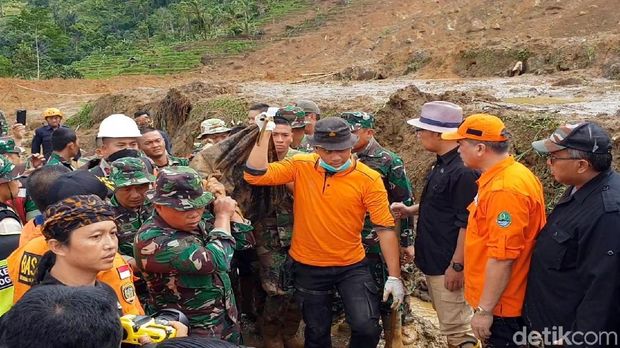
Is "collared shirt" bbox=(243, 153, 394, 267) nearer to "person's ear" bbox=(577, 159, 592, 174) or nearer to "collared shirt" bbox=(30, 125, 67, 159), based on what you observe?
"person's ear" bbox=(577, 159, 592, 174)

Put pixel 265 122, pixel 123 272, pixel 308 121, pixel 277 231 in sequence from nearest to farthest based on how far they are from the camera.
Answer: pixel 123 272, pixel 265 122, pixel 277 231, pixel 308 121

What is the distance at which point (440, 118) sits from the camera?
3.80 meters

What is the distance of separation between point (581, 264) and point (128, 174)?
245cm

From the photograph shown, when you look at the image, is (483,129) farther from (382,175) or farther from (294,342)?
(294,342)

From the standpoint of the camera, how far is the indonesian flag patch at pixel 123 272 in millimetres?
2545

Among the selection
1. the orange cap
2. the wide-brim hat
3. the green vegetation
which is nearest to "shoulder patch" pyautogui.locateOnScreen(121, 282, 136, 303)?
the orange cap

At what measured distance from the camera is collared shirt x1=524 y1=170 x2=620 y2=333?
2621 mm

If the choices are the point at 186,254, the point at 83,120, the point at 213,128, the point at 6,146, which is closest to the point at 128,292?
the point at 186,254

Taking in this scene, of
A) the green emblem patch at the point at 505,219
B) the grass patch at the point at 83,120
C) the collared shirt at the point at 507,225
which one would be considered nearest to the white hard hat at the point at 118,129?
the collared shirt at the point at 507,225

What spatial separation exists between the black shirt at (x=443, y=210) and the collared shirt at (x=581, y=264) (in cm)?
66

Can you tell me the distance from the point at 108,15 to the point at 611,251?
58.4m

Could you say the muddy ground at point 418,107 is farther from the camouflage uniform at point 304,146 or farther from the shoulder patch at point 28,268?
the shoulder patch at point 28,268

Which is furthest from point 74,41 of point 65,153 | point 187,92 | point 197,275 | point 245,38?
point 197,275

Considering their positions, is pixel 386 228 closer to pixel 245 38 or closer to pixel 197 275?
pixel 197 275
